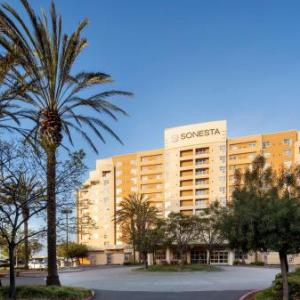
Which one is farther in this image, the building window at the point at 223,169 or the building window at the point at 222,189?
the building window at the point at 223,169

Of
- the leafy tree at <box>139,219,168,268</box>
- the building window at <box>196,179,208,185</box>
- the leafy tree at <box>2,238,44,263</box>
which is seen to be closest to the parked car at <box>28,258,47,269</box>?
the leafy tree at <box>2,238,44,263</box>

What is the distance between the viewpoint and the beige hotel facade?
330 feet

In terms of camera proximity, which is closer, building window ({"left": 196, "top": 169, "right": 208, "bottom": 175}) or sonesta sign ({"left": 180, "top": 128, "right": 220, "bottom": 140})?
→ sonesta sign ({"left": 180, "top": 128, "right": 220, "bottom": 140})

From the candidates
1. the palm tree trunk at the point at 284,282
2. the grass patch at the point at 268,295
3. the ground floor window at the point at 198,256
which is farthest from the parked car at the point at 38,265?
the palm tree trunk at the point at 284,282

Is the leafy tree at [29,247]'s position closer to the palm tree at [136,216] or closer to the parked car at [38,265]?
the parked car at [38,265]

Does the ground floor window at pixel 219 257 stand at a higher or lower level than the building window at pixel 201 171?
lower

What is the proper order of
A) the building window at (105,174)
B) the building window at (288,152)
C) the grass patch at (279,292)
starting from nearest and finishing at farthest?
1. the grass patch at (279,292)
2. the building window at (288,152)
3. the building window at (105,174)

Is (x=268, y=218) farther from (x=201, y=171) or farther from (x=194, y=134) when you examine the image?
(x=194, y=134)

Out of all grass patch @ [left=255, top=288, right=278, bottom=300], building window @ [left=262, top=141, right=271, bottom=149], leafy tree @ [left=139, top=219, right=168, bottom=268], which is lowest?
leafy tree @ [left=139, top=219, right=168, bottom=268]

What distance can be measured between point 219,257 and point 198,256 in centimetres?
489

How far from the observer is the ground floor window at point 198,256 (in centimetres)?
10382

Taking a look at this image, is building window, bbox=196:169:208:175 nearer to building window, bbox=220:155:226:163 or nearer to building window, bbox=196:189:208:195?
building window, bbox=196:189:208:195

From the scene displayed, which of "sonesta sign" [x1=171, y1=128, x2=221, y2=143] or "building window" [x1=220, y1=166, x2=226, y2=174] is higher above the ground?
"sonesta sign" [x1=171, y1=128, x2=221, y2=143]

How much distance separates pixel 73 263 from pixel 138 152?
3081 cm
